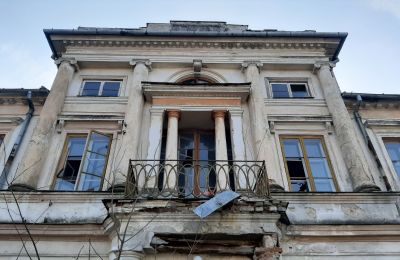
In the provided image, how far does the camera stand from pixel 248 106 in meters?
10.4

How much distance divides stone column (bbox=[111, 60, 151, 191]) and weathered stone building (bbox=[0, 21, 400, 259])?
37 millimetres

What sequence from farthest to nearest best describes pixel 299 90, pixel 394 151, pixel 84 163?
pixel 299 90 < pixel 394 151 < pixel 84 163

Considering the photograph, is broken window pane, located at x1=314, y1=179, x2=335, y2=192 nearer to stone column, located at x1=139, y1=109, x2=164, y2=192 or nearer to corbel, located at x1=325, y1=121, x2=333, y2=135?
corbel, located at x1=325, y1=121, x2=333, y2=135

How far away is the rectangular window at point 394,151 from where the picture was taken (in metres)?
9.83

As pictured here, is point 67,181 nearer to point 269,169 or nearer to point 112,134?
point 112,134

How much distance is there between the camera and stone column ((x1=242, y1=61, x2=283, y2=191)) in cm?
859

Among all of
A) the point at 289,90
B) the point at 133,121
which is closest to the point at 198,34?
the point at 289,90

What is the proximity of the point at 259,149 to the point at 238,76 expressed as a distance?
326 centimetres

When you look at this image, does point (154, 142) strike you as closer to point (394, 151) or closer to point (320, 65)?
point (320, 65)

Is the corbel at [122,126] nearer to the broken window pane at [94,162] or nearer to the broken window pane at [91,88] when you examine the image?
the broken window pane at [94,162]

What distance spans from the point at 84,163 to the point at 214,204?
3690 mm

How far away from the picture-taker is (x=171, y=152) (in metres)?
8.94

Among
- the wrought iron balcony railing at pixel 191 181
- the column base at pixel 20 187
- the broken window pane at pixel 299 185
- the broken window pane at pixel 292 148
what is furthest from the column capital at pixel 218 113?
the column base at pixel 20 187

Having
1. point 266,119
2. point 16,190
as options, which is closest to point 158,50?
point 266,119
